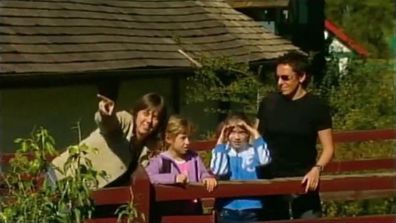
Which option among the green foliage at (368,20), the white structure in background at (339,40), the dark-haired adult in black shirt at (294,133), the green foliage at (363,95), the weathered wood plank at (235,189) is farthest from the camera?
the white structure in background at (339,40)

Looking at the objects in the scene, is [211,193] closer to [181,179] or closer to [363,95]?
[181,179]

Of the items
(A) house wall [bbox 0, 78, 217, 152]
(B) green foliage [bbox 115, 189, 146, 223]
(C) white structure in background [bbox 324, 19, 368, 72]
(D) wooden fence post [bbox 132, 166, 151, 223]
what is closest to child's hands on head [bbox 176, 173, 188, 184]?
(D) wooden fence post [bbox 132, 166, 151, 223]

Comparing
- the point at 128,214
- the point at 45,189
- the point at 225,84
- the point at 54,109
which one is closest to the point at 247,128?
the point at 128,214

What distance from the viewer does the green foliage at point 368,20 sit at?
1792cm

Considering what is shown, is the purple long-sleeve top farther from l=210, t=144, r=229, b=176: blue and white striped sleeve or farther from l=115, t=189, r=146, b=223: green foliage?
l=115, t=189, r=146, b=223: green foliage

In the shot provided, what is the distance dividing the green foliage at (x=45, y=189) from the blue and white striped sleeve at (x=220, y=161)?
0.99 metres

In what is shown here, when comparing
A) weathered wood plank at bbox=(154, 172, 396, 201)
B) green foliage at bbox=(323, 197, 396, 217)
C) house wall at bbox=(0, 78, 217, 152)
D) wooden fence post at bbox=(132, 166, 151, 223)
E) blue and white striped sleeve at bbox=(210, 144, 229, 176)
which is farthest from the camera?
house wall at bbox=(0, 78, 217, 152)

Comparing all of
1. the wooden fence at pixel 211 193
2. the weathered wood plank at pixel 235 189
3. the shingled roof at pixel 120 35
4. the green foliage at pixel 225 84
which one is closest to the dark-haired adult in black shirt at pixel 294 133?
the wooden fence at pixel 211 193

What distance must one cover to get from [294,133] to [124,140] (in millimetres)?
882

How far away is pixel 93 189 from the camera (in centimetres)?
543

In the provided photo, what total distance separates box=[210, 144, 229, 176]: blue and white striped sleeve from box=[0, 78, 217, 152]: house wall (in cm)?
570

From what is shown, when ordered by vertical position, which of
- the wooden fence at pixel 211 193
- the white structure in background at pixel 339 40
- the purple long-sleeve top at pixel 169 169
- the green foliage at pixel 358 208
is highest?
the white structure in background at pixel 339 40

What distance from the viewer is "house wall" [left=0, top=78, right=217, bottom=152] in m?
12.8

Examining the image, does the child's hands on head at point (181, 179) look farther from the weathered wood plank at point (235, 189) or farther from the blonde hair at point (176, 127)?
the blonde hair at point (176, 127)
